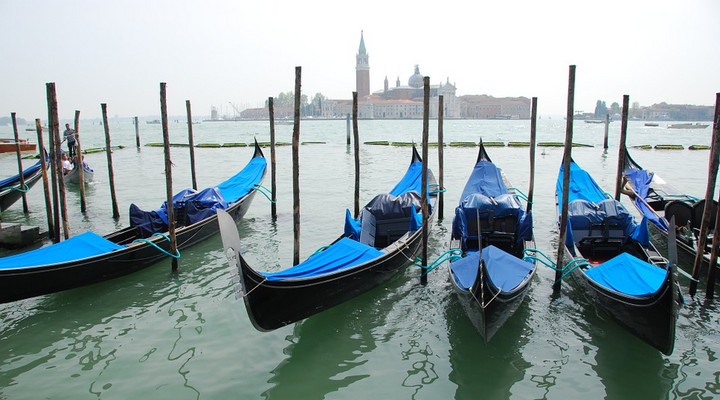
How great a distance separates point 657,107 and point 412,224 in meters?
110

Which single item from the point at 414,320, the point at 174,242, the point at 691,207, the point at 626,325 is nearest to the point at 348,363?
the point at 414,320

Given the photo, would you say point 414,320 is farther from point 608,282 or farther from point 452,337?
point 608,282

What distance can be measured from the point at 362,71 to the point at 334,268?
329 feet

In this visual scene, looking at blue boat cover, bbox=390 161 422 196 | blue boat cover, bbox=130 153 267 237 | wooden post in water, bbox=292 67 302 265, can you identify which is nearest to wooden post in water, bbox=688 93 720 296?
wooden post in water, bbox=292 67 302 265

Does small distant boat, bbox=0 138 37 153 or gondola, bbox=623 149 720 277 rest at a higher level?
small distant boat, bbox=0 138 37 153

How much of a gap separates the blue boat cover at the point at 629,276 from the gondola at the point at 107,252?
3199mm

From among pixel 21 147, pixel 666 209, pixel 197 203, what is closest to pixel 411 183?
pixel 197 203

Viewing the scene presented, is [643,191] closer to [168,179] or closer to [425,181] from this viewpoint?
[425,181]

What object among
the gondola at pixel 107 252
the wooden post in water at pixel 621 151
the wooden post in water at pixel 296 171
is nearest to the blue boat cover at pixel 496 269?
the wooden post in water at pixel 296 171

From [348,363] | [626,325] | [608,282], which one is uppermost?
[608,282]

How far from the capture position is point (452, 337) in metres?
3.89

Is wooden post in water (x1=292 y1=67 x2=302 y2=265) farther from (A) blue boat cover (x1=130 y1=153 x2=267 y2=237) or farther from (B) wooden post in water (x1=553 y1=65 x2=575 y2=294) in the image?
(B) wooden post in water (x1=553 y1=65 x2=575 y2=294)

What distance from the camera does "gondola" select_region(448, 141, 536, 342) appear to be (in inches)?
137

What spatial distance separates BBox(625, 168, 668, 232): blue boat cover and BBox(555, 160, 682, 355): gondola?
1.24 m
